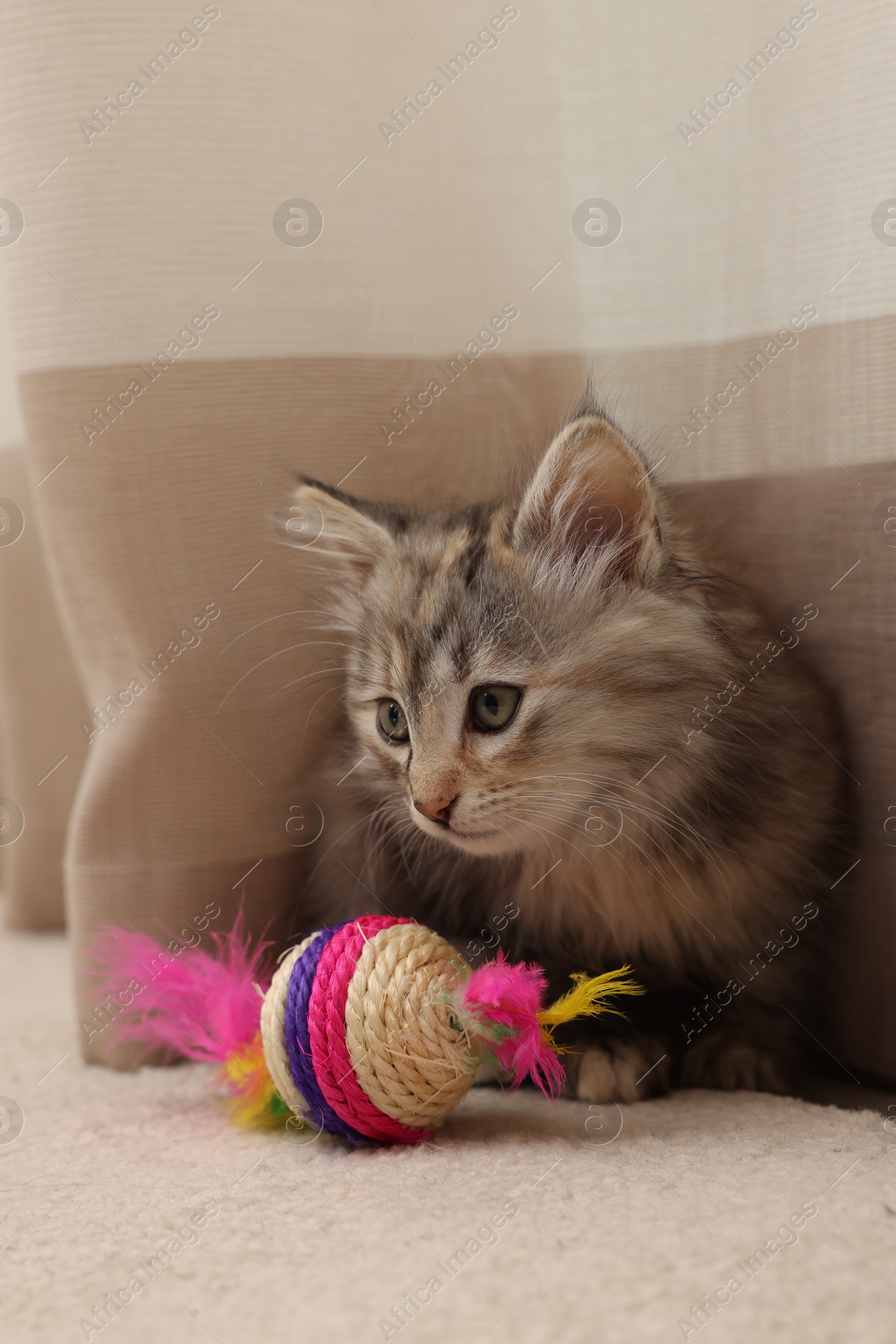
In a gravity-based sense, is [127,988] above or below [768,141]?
below

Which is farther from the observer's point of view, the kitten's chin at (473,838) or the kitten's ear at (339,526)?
the kitten's ear at (339,526)

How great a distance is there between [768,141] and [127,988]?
149 centimetres

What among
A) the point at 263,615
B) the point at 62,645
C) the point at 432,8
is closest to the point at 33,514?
the point at 62,645

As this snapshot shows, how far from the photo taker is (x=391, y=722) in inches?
57.4

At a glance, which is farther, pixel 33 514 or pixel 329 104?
pixel 33 514

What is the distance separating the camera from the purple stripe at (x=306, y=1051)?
1.20 m

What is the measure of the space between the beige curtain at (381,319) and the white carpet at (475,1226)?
405mm

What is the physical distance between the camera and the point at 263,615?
1637 millimetres

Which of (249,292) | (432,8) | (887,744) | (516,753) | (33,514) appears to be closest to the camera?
(516,753)

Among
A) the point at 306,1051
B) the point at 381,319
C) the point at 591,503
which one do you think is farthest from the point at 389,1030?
the point at 381,319

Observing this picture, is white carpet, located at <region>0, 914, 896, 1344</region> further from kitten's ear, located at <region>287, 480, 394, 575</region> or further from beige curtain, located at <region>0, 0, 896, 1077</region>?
kitten's ear, located at <region>287, 480, 394, 575</region>

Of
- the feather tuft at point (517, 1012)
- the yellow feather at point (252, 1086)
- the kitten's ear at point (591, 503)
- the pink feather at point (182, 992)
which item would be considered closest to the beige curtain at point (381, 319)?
the pink feather at point (182, 992)

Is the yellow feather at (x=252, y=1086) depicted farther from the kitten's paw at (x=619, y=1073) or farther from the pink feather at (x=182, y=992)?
the kitten's paw at (x=619, y=1073)

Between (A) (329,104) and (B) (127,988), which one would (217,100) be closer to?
(A) (329,104)
